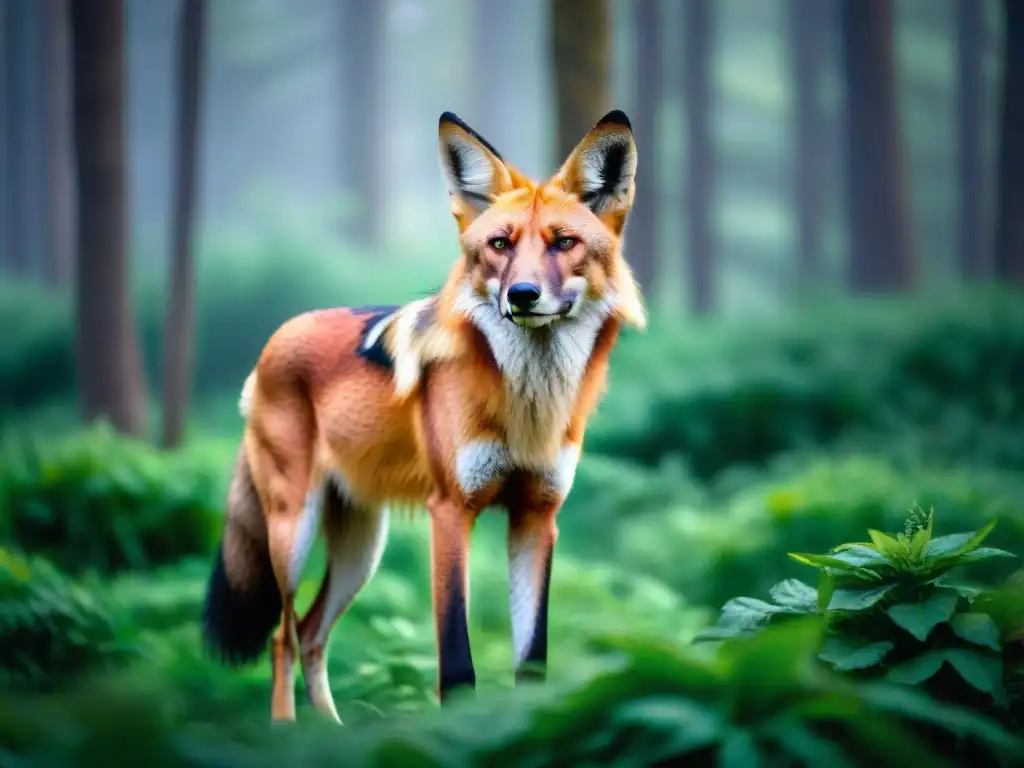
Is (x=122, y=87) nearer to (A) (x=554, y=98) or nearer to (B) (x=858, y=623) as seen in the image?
(A) (x=554, y=98)

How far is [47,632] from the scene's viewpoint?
5688 mm

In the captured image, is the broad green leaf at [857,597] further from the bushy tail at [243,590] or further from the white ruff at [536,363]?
the bushy tail at [243,590]

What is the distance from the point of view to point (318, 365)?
5.12 m

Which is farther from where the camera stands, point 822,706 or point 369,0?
point 369,0

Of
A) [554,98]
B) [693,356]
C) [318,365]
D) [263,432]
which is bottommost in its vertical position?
[693,356]

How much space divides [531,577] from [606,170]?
72.8 inches

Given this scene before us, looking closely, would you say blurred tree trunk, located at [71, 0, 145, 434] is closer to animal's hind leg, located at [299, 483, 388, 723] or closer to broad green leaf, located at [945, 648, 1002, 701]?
animal's hind leg, located at [299, 483, 388, 723]

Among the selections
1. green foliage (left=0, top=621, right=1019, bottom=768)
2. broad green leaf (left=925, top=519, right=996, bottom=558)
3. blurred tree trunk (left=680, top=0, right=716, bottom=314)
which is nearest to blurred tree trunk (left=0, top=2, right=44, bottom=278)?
blurred tree trunk (left=680, top=0, right=716, bottom=314)

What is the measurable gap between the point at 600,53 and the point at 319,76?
40.4 m

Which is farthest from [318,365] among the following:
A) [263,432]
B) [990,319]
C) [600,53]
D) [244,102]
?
[244,102]

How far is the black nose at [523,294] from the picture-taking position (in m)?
4.00

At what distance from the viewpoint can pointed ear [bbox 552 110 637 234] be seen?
4297 millimetres

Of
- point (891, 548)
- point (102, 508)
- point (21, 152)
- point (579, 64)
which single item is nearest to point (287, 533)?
point (891, 548)

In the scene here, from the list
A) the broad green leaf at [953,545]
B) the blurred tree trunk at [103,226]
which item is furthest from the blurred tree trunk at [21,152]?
the broad green leaf at [953,545]
